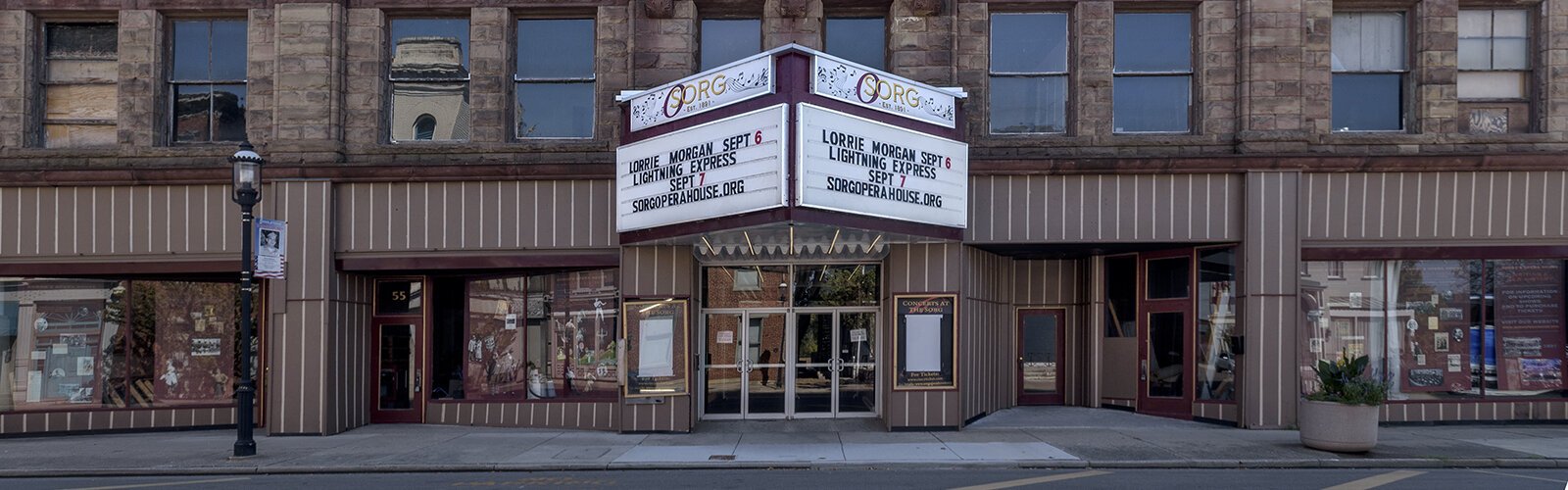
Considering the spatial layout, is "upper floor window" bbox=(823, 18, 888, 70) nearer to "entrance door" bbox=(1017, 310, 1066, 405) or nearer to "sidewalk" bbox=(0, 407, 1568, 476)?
"entrance door" bbox=(1017, 310, 1066, 405)

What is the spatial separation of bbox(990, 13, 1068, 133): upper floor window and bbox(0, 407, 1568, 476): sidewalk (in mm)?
4658

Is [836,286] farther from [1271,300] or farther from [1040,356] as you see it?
[1271,300]

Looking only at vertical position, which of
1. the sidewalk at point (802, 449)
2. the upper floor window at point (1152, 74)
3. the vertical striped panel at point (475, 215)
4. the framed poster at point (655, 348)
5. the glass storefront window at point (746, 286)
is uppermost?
the upper floor window at point (1152, 74)

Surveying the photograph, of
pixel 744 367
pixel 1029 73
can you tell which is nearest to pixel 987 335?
pixel 744 367

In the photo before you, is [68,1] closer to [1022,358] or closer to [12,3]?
[12,3]

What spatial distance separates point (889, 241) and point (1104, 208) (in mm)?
3338

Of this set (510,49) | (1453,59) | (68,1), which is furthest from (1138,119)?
(68,1)

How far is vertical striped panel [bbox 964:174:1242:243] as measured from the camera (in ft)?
53.6

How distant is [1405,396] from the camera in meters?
16.7

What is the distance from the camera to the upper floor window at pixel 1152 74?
55.4 ft

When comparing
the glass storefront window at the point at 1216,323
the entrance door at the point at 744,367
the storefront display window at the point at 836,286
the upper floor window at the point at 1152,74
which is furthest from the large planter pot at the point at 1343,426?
the entrance door at the point at 744,367

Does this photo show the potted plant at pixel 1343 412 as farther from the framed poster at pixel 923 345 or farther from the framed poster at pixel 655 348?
the framed poster at pixel 655 348

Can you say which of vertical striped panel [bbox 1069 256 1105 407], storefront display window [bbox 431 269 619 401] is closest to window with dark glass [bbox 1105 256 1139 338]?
vertical striped panel [bbox 1069 256 1105 407]

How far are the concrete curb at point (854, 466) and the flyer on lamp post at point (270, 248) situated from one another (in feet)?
8.64
